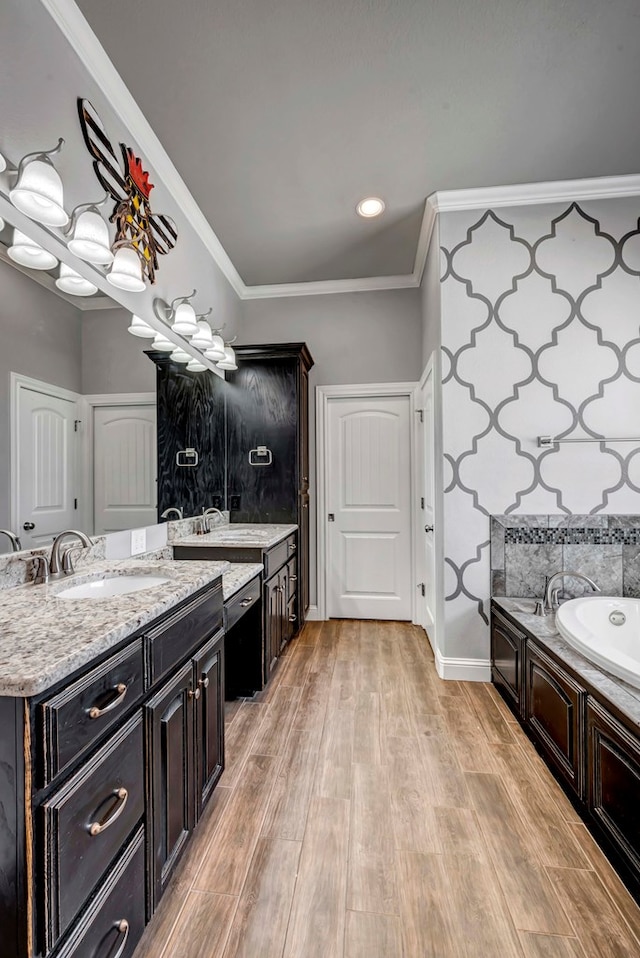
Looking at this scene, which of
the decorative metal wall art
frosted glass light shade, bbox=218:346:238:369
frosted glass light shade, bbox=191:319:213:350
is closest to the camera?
the decorative metal wall art

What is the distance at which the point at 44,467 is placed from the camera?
154 centimetres

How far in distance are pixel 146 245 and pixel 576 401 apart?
2517mm

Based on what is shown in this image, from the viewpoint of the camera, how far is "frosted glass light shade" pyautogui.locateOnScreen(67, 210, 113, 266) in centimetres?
153

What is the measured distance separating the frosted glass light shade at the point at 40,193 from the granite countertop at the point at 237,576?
1464mm

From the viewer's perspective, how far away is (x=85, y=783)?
33.6 inches

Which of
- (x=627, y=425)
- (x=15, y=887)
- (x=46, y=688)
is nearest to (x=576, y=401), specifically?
(x=627, y=425)

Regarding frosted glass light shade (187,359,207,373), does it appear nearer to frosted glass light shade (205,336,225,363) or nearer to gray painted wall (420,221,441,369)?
frosted glass light shade (205,336,225,363)

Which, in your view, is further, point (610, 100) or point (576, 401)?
point (576, 401)

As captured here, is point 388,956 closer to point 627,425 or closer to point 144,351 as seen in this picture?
point 144,351

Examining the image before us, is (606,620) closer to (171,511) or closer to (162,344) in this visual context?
(171,511)

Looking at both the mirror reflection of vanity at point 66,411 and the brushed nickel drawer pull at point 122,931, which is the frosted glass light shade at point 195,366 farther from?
the brushed nickel drawer pull at point 122,931

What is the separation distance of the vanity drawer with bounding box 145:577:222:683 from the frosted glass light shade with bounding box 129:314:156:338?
50.3 inches

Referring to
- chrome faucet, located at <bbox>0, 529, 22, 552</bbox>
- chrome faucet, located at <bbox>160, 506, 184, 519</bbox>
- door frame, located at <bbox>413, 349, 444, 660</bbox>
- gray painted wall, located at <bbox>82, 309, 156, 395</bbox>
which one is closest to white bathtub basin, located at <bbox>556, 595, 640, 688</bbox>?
door frame, located at <bbox>413, 349, 444, 660</bbox>

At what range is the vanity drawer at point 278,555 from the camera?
248 centimetres
